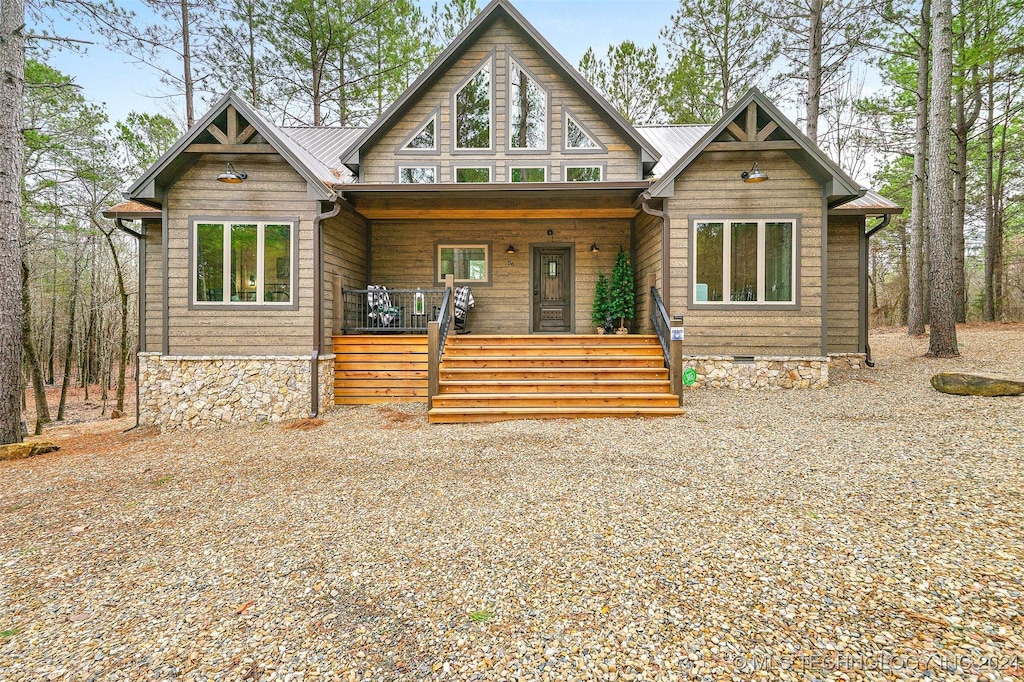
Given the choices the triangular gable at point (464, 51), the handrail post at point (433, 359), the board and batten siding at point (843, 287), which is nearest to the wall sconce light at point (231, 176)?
the triangular gable at point (464, 51)

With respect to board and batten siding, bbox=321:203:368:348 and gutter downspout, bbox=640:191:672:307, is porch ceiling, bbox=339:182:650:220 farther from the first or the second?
gutter downspout, bbox=640:191:672:307

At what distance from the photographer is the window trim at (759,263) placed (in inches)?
303

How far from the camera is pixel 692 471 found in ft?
13.6

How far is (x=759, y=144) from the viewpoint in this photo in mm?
7414

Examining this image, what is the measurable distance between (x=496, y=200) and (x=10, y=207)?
683cm

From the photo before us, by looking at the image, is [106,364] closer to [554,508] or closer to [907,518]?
[554,508]

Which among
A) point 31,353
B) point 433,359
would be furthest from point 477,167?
point 31,353

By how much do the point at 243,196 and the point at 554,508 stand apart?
7.12 m

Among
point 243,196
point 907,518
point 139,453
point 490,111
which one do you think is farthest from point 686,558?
point 490,111

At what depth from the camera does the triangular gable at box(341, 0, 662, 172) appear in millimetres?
8484

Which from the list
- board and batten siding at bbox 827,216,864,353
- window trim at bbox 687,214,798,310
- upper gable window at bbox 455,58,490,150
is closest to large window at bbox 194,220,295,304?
upper gable window at bbox 455,58,490,150

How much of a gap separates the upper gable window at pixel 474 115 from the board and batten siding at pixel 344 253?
253 centimetres

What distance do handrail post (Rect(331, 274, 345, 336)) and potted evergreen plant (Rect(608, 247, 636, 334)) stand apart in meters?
5.19

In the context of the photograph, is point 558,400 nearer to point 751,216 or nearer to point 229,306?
point 751,216
